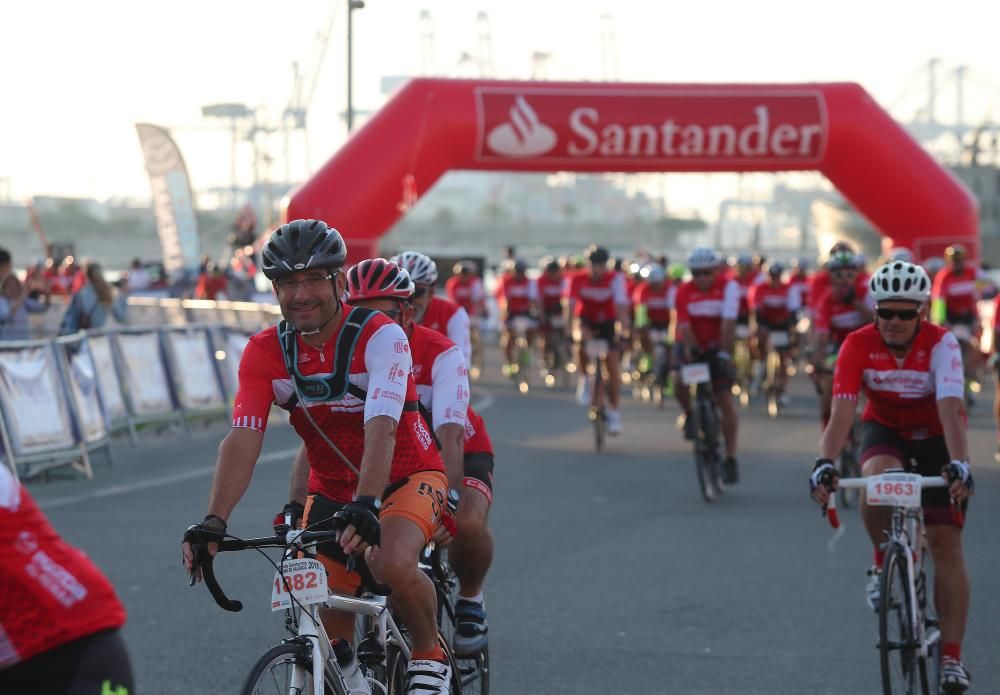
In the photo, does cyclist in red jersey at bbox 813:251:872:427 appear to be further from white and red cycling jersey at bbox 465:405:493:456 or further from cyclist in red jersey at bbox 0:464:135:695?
cyclist in red jersey at bbox 0:464:135:695

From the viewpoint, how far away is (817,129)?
69.8 ft

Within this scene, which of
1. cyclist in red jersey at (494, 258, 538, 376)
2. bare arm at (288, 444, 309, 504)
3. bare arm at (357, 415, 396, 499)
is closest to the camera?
bare arm at (357, 415, 396, 499)

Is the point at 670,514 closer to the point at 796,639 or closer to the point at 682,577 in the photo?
the point at 682,577

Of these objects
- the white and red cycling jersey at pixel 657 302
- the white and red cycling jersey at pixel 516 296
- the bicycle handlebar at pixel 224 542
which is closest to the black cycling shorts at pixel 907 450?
the bicycle handlebar at pixel 224 542

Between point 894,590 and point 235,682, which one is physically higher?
point 894,590

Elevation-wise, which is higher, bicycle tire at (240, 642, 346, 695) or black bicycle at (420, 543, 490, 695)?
bicycle tire at (240, 642, 346, 695)

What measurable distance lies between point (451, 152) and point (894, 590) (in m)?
15.4

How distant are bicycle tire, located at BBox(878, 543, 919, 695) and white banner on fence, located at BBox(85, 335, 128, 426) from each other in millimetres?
10311

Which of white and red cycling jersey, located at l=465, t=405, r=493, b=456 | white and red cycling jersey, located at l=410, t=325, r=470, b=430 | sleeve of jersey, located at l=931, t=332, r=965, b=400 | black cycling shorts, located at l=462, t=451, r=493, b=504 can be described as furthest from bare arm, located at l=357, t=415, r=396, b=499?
sleeve of jersey, located at l=931, t=332, r=965, b=400

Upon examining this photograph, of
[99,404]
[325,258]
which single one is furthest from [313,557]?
[99,404]

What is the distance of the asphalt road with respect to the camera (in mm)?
7059

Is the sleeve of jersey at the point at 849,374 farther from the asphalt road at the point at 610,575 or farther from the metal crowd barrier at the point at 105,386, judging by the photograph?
the metal crowd barrier at the point at 105,386

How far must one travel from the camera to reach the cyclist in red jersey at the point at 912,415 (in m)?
6.21

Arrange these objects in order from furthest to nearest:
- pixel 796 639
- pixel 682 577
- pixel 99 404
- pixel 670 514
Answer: pixel 99 404
pixel 670 514
pixel 682 577
pixel 796 639
